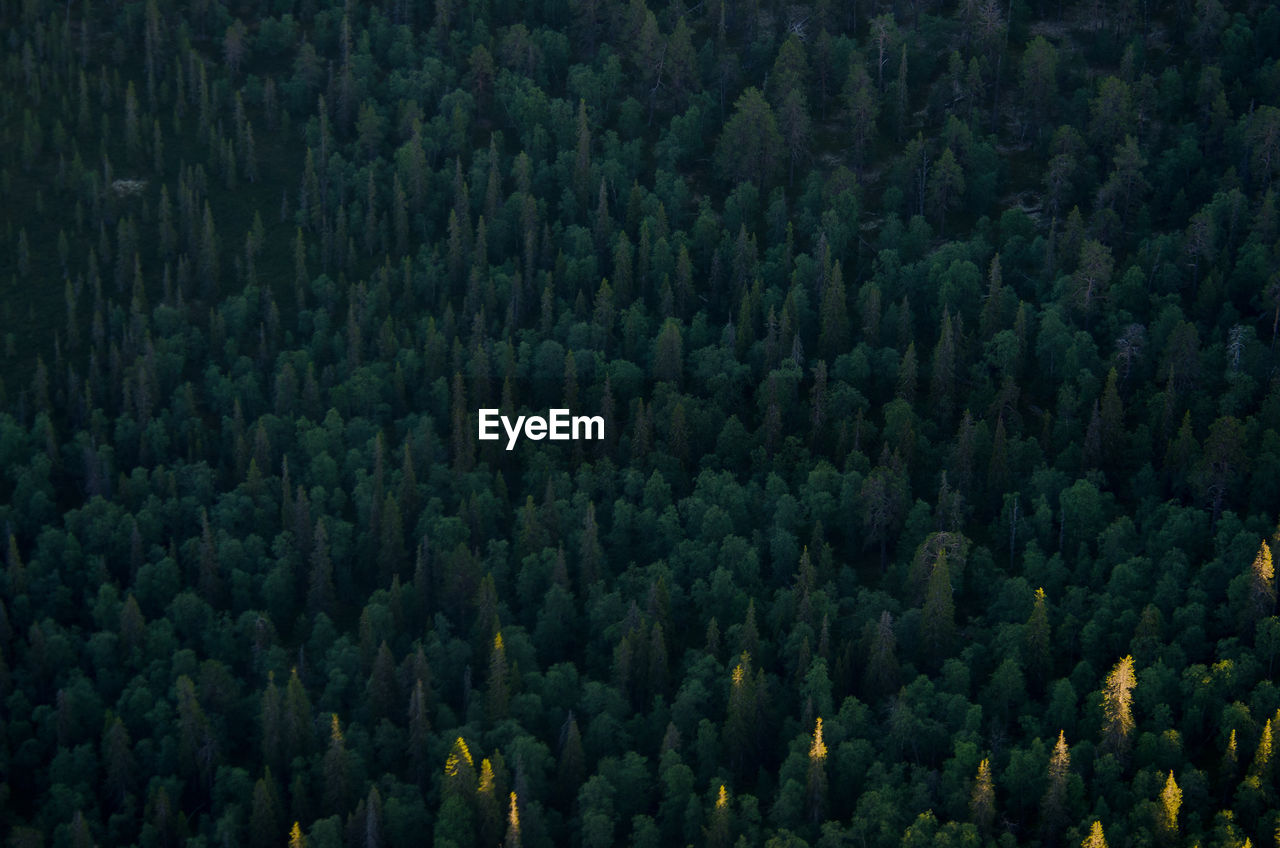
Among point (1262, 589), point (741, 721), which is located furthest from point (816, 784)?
point (1262, 589)

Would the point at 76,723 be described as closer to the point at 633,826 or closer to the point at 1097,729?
the point at 633,826

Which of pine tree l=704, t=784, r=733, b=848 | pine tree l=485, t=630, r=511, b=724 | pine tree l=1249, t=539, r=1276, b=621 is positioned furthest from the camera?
pine tree l=485, t=630, r=511, b=724

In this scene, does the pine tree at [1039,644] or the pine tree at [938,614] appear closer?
the pine tree at [1039,644]

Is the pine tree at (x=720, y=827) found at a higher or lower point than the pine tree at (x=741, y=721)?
lower

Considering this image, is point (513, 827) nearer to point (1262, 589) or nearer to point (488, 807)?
point (488, 807)

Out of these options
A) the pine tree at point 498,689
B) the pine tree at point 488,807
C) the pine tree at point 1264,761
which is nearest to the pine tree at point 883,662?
the pine tree at point 1264,761

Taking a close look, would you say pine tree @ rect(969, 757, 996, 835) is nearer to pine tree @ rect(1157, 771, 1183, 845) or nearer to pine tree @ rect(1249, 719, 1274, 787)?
pine tree @ rect(1157, 771, 1183, 845)

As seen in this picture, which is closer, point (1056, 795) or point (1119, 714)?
point (1056, 795)

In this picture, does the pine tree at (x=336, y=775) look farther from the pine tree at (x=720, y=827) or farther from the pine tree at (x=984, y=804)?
the pine tree at (x=984, y=804)

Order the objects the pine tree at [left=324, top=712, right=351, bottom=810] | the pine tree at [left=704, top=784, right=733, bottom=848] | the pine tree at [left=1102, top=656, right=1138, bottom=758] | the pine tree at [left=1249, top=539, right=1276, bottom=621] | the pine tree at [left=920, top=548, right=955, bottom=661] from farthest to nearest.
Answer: the pine tree at [left=920, top=548, right=955, bottom=661] < the pine tree at [left=1249, top=539, right=1276, bottom=621] < the pine tree at [left=324, top=712, right=351, bottom=810] < the pine tree at [left=1102, top=656, right=1138, bottom=758] < the pine tree at [left=704, top=784, right=733, bottom=848]

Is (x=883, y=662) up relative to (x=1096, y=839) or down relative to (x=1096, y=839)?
up

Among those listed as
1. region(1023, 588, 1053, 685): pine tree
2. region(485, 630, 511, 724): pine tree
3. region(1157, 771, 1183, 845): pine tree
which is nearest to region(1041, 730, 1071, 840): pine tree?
region(1157, 771, 1183, 845): pine tree
